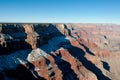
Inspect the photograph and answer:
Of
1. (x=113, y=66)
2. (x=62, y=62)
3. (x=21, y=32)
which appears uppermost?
(x=21, y=32)

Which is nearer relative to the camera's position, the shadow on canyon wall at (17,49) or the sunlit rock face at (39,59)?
the shadow on canyon wall at (17,49)

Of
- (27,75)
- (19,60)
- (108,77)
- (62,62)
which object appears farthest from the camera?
(108,77)

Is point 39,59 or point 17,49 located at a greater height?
point 17,49

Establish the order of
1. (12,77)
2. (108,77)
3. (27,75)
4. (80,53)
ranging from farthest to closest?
(80,53)
(108,77)
(27,75)
(12,77)

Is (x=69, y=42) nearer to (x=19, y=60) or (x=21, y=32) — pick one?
(x=21, y=32)

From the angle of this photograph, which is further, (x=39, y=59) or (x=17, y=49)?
(x=17, y=49)

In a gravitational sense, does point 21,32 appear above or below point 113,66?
above

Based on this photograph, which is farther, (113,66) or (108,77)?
(113,66)

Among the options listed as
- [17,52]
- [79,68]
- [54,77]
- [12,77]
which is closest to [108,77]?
[79,68]

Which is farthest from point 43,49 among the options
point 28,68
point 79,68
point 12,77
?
point 12,77

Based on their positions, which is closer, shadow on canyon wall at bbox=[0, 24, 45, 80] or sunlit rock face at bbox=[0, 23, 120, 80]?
shadow on canyon wall at bbox=[0, 24, 45, 80]
